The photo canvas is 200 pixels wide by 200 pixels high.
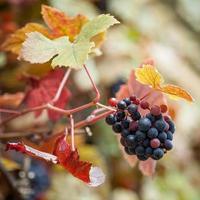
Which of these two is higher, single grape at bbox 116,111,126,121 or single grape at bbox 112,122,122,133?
single grape at bbox 116,111,126,121

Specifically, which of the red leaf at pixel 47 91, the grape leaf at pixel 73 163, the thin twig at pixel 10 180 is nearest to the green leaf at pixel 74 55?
the grape leaf at pixel 73 163

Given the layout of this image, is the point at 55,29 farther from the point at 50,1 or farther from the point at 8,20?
the point at 50,1

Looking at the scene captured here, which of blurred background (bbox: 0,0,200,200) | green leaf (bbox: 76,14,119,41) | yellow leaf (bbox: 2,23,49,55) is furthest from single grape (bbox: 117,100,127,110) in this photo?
blurred background (bbox: 0,0,200,200)

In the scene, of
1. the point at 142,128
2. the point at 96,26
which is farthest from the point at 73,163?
the point at 96,26

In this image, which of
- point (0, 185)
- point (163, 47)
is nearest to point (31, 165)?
point (0, 185)

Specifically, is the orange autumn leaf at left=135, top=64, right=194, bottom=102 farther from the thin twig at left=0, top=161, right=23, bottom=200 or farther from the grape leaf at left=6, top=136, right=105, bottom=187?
the thin twig at left=0, top=161, right=23, bottom=200
